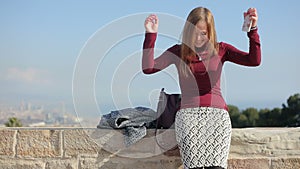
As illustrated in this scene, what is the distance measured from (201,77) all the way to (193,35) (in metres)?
0.26

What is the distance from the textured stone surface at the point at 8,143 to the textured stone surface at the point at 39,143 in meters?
0.04

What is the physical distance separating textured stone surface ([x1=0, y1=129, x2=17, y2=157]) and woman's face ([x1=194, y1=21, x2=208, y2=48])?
1.26 meters

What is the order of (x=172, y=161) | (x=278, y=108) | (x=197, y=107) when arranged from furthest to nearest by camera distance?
1. (x=278, y=108)
2. (x=172, y=161)
3. (x=197, y=107)

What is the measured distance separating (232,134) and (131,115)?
0.63 metres

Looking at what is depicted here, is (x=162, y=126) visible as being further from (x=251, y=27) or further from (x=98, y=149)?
(x=251, y=27)

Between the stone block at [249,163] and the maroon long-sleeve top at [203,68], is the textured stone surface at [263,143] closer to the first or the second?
the stone block at [249,163]

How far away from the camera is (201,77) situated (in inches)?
102

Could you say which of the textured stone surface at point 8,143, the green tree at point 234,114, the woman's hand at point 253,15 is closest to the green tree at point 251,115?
the green tree at point 234,114

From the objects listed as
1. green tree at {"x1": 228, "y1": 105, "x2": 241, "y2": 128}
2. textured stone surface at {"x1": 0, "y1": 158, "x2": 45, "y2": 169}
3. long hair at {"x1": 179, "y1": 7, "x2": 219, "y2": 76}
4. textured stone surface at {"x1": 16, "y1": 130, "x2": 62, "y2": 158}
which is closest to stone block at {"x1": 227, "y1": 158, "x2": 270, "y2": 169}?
long hair at {"x1": 179, "y1": 7, "x2": 219, "y2": 76}

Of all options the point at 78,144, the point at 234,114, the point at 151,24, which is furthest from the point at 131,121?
the point at 234,114

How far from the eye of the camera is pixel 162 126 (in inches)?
108

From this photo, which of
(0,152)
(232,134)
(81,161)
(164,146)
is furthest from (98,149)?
(232,134)

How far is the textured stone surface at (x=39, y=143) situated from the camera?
2.75m

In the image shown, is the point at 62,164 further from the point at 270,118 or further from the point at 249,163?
the point at 270,118
